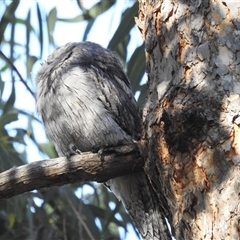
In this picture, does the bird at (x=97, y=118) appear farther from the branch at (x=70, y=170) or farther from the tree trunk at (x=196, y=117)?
the tree trunk at (x=196, y=117)

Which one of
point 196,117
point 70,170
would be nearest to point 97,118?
point 70,170

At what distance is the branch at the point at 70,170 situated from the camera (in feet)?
6.28

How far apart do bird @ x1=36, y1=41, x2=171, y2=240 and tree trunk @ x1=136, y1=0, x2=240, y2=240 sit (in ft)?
2.21

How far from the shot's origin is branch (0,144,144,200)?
1.91 m

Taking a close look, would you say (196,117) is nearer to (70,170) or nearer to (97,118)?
(70,170)

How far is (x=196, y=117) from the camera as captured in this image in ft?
5.29

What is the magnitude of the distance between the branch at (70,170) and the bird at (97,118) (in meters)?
0.39

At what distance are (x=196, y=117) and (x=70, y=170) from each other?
511mm

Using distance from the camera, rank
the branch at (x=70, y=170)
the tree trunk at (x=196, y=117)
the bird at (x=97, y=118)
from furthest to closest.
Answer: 1. the bird at (x=97, y=118)
2. the branch at (x=70, y=170)
3. the tree trunk at (x=196, y=117)

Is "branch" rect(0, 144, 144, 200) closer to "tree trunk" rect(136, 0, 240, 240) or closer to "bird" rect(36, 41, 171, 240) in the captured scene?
"tree trunk" rect(136, 0, 240, 240)

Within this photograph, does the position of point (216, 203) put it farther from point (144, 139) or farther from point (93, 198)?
point (93, 198)

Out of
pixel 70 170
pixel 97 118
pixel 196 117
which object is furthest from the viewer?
pixel 97 118

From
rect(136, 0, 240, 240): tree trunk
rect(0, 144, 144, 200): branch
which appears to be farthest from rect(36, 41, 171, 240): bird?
rect(136, 0, 240, 240): tree trunk

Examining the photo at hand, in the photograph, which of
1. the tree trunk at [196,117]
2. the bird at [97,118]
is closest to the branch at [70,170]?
the tree trunk at [196,117]
